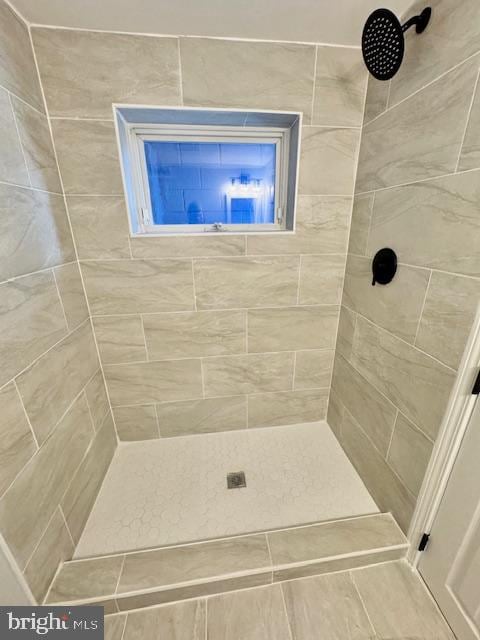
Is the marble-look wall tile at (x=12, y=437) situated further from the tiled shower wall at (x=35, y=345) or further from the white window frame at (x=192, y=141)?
the white window frame at (x=192, y=141)

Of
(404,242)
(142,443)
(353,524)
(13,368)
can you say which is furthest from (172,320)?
(353,524)

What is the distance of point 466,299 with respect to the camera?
76cm

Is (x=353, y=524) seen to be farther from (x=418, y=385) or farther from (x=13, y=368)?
(x=13, y=368)

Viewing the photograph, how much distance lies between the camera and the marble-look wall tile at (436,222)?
0.74 meters

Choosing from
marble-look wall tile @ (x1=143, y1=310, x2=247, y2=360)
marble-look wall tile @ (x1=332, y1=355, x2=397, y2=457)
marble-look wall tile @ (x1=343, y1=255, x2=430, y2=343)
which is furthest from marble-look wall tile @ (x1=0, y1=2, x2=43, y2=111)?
marble-look wall tile @ (x1=332, y1=355, x2=397, y2=457)

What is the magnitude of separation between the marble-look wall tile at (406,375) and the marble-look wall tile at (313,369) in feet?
1.00

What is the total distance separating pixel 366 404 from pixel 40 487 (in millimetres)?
1416

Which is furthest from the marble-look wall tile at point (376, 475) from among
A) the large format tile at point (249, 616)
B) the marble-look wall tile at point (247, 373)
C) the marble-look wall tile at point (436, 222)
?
the marble-look wall tile at point (436, 222)

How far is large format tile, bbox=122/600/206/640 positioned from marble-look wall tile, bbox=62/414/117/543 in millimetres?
415

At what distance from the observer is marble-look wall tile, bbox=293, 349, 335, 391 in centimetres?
161

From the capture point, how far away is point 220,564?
0.99 metres

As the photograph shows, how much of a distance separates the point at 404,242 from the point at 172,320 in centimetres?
116

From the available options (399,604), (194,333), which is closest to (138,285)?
(194,333)

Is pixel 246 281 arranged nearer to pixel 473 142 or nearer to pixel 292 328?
pixel 292 328
